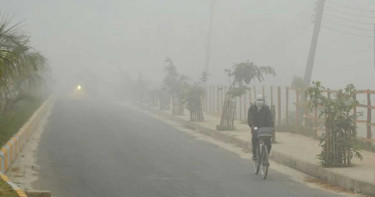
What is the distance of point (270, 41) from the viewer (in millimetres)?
112312

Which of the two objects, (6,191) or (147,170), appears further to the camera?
(147,170)

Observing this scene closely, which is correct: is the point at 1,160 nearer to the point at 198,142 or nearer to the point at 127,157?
the point at 127,157

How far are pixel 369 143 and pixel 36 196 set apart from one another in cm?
1118

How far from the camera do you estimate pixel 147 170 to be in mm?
12688

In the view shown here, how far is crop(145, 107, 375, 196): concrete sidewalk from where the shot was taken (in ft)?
36.4

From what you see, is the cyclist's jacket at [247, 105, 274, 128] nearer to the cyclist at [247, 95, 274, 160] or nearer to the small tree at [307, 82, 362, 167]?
the cyclist at [247, 95, 274, 160]

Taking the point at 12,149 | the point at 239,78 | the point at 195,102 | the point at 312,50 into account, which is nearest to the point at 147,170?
the point at 12,149

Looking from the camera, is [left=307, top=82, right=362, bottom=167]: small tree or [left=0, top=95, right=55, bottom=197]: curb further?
[left=307, top=82, right=362, bottom=167]: small tree

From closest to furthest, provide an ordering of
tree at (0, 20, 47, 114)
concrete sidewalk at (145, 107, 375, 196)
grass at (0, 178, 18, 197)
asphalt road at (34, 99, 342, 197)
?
grass at (0, 178, 18, 197) < asphalt road at (34, 99, 342, 197) < concrete sidewalk at (145, 107, 375, 196) < tree at (0, 20, 47, 114)

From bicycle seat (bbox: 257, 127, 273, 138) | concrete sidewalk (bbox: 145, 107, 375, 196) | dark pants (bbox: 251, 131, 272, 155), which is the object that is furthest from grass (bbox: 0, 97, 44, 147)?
concrete sidewalk (bbox: 145, 107, 375, 196)

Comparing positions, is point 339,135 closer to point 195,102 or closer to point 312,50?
point 312,50

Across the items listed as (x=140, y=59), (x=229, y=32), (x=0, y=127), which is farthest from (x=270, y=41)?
(x=0, y=127)

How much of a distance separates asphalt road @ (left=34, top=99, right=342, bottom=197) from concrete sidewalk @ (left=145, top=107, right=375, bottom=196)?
2.34ft

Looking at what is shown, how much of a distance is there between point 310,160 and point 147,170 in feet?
13.0
